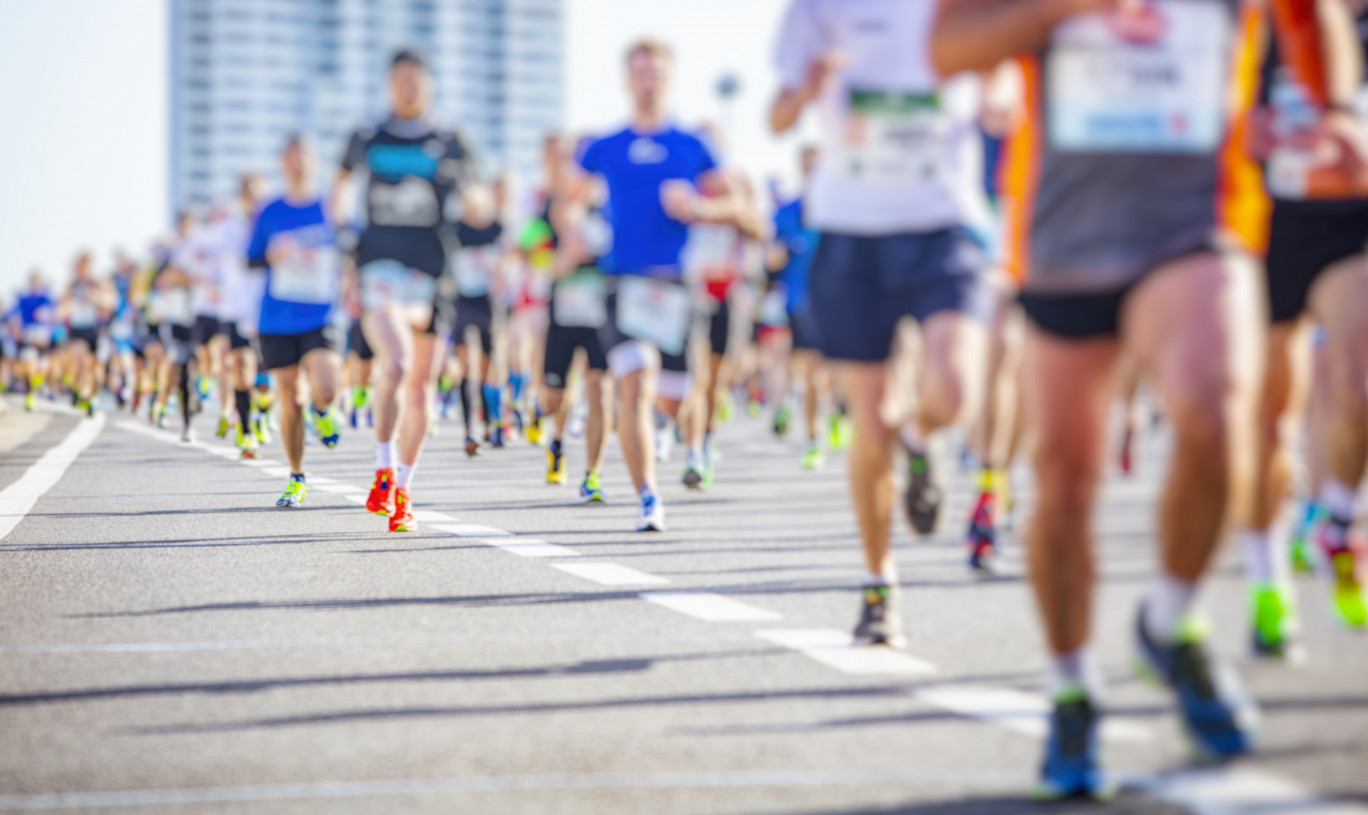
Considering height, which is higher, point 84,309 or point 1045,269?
point 1045,269

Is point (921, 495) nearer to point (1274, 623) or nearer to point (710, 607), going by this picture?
point (710, 607)

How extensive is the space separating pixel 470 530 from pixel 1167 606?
23.3 feet

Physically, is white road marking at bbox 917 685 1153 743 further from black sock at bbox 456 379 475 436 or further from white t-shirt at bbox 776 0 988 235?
black sock at bbox 456 379 475 436

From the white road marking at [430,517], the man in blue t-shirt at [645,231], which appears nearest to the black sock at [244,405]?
the white road marking at [430,517]

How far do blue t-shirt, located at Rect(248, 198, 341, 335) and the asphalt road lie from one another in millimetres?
1981

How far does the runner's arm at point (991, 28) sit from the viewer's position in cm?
360

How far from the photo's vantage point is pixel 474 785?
4.30 m

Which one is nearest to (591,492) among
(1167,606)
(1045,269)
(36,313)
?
(1045,269)

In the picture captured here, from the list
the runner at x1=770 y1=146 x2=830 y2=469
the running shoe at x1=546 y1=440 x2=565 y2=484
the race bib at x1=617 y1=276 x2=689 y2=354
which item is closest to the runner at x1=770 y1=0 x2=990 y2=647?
the race bib at x1=617 y1=276 x2=689 y2=354

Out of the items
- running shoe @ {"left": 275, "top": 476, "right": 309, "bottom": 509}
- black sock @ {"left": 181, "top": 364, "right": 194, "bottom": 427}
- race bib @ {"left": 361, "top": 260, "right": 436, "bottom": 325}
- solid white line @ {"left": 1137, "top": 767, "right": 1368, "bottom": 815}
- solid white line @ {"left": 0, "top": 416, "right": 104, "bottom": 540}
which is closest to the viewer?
solid white line @ {"left": 1137, "top": 767, "right": 1368, "bottom": 815}

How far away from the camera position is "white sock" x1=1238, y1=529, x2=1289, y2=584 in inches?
145

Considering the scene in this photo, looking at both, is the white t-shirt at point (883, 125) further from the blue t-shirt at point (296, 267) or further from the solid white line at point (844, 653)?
the blue t-shirt at point (296, 267)

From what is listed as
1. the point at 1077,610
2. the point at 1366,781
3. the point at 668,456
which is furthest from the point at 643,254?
the point at 668,456

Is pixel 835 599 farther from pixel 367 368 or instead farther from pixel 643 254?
pixel 367 368
